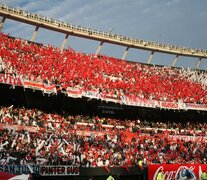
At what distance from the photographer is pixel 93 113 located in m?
35.8

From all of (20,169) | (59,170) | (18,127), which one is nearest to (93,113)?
(18,127)

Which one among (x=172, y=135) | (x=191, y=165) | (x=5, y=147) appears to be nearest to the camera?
(x=5, y=147)

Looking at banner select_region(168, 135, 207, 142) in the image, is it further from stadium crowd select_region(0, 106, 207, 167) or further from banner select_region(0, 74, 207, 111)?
banner select_region(0, 74, 207, 111)

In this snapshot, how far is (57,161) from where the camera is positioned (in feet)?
74.5

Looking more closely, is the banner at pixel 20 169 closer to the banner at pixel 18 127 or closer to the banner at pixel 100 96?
the banner at pixel 18 127

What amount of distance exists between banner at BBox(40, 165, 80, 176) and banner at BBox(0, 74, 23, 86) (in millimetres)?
8418

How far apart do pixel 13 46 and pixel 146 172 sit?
17484mm

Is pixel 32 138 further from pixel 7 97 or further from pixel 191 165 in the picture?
pixel 191 165

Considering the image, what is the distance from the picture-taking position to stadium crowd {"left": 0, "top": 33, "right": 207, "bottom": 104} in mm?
31172

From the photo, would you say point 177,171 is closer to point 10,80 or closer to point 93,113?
point 93,113

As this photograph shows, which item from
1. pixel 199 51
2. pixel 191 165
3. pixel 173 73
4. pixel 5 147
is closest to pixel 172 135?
pixel 191 165

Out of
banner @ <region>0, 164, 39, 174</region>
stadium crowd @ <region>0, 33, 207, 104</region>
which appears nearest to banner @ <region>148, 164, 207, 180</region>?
banner @ <region>0, 164, 39, 174</region>

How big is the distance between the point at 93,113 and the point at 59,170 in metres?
14.0

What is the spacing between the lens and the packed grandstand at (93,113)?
A: 25.2m
